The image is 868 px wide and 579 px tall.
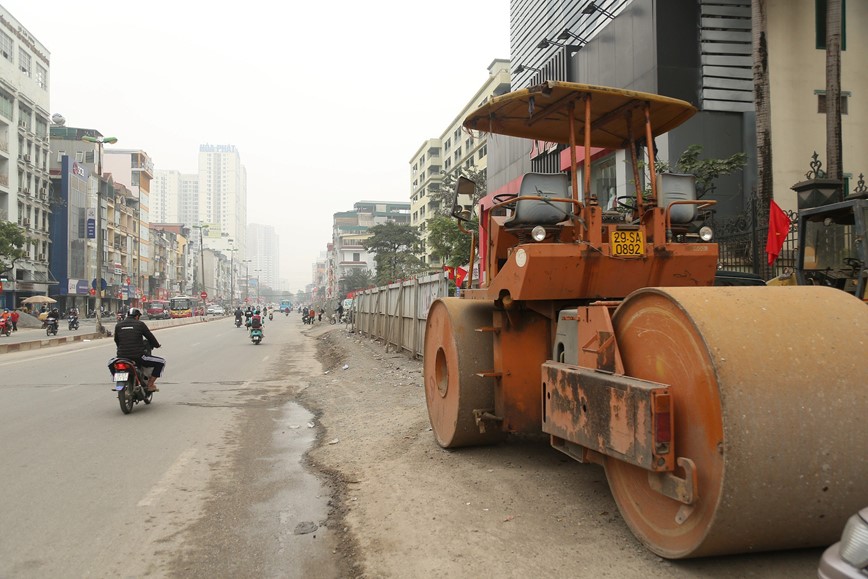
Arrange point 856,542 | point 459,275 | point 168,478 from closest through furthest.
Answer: point 856,542 < point 168,478 < point 459,275

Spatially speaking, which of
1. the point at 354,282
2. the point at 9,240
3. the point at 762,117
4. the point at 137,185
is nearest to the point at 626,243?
the point at 762,117

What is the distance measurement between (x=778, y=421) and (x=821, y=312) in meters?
0.64

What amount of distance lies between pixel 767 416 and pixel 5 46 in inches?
2391

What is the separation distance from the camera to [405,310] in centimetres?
1659

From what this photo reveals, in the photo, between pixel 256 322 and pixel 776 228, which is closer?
pixel 776 228

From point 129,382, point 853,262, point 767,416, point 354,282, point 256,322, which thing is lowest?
point 129,382

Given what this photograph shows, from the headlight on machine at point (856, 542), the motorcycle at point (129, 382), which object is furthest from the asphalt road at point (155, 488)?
the headlight on machine at point (856, 542)

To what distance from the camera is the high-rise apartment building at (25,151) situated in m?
47.3

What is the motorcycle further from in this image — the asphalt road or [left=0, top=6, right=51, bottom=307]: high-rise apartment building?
[left=0, top=6, right=51, bottom=307]: high-rise apartment building

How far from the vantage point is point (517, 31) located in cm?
2912

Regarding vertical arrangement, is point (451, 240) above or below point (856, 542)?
above

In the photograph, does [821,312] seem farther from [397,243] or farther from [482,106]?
[397,243]

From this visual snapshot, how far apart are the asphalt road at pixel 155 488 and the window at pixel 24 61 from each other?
173 feet

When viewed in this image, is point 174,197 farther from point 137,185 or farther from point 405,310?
point 405,310
